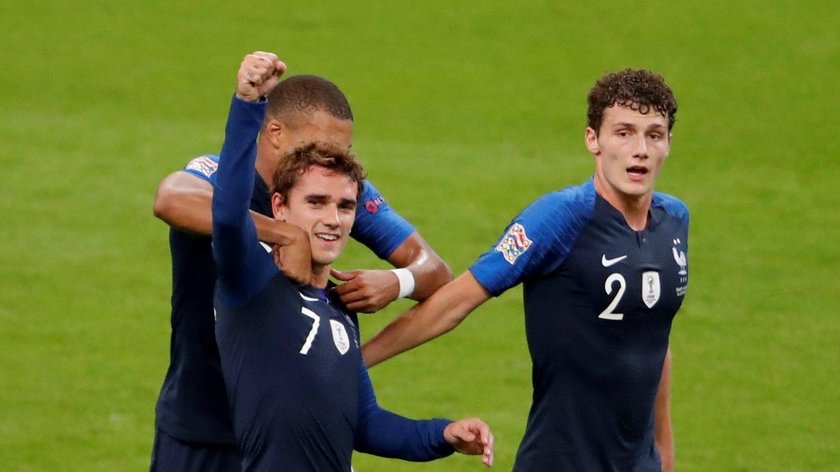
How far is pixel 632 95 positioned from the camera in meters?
5.64

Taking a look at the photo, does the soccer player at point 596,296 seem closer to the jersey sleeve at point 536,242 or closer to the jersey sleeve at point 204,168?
the jersey sleeve at point 536,242

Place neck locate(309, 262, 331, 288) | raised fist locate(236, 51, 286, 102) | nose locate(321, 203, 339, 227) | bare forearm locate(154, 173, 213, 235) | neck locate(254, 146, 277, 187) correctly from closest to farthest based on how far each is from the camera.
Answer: raised fist locate(236, 51, 286, 102) → nose locate(321, 203, 339, 227) → neck locate(309, 262, 331, 288) → bare forearm locate(154, 173, 213, 235) → neck locate(254, 146, 277, 187)

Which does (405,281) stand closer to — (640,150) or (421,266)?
(421,266)

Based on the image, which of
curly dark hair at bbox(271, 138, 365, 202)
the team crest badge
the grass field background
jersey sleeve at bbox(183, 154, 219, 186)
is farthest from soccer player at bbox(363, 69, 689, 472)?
the grass field background

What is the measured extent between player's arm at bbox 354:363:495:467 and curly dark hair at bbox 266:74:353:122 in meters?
1.08

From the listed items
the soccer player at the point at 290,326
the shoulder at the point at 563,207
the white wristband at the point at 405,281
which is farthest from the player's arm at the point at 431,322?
the soccer player at the point at 290,326

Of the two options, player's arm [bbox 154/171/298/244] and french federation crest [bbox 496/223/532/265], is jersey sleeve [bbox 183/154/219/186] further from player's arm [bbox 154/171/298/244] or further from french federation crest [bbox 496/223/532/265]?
french federation crest [bbox 496/223/532/265]

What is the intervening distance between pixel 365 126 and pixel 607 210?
11957mm

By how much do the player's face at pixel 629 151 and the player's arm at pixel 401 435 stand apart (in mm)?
1068

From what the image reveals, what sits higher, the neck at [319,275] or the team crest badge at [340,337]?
the neck at [319,275]

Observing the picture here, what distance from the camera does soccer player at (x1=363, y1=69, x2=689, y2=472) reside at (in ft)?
18.2

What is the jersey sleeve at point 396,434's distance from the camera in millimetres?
5191

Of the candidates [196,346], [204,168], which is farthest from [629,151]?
[196,346]

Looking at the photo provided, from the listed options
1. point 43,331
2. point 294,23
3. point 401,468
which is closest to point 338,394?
point 401,468
